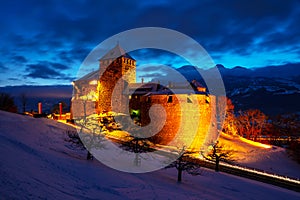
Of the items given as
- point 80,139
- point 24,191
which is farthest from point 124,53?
point 24,191

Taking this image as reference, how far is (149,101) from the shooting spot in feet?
98.2

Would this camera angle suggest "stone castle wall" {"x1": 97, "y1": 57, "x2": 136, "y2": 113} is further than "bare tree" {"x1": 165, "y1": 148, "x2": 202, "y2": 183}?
Yes

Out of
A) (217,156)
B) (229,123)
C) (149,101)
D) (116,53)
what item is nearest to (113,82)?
(116,53)

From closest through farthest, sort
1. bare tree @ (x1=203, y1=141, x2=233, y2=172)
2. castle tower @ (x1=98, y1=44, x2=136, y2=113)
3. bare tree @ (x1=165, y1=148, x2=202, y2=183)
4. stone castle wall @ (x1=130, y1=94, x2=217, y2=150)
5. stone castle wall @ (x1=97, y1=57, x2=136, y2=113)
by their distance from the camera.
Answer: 1. bare tree @ (x1=165, y1=148, x2=202, y2=183)
2. bare tree @ (x1=203, y1=141, x2=233, y2=172)
3. stone castle wall @ (x1=130, y1=94, x2=217, y2=150)
4. stone castle wall @ (x1=97, y1=57, x2=136, y2=113)
5. castle tower @ (x1=98, y1=44, x2=136, y2=113)

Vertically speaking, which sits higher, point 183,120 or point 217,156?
point 183,120

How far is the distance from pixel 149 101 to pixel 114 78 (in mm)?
12628

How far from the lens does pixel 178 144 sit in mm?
27531

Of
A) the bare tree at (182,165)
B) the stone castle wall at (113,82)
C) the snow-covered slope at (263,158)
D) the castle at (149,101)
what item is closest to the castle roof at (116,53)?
the castle at (149,101)

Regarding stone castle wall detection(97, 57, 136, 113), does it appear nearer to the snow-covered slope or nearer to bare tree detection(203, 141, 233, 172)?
bare tree detection(203, 141, 233, 172)

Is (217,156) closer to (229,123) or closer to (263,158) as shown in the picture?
(263,158)

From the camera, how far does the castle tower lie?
3897 cm

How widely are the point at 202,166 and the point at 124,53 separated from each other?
27678 mm

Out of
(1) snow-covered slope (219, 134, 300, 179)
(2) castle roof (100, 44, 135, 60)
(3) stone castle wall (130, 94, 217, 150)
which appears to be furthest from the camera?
(2) castle roof (100, 44, 135, 60)

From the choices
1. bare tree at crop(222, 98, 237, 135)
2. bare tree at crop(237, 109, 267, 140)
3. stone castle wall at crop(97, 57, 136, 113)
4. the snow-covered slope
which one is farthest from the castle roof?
bare tree at crop(237, 109, 267, 140)
